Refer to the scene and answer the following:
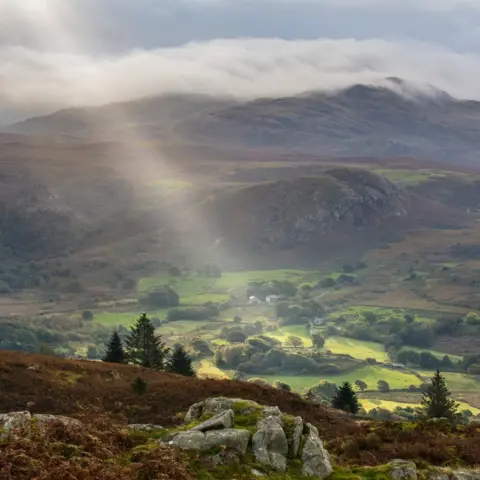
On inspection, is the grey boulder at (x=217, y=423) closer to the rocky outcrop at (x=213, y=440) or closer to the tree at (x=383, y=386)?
the rocky outcrop at (x=213, y=440)

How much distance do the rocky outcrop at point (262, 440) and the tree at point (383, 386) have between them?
127524 mm

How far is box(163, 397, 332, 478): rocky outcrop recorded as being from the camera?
19.2 meters

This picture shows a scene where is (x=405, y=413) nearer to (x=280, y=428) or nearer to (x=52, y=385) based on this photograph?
(x=52, y=385)

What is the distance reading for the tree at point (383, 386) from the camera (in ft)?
468

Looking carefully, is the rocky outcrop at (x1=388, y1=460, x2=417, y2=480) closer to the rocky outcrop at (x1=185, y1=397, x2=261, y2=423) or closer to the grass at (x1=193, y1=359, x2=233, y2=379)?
the rocky outcrop at (x1=185, y1=397, x2=261, y2=423)

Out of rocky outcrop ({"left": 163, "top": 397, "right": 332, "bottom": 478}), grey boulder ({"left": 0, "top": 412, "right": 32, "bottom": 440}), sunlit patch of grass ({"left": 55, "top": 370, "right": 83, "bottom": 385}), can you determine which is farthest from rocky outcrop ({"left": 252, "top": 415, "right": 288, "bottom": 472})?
sunlit patch of grass ({"left": 55, "top": 370, "right": 83, "bottom": 385})

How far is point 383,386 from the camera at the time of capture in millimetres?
144875

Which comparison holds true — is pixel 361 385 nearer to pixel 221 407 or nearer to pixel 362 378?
pixel 362 378

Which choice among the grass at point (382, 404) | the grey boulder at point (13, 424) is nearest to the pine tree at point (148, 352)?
the grey boulder at point (13, 424)

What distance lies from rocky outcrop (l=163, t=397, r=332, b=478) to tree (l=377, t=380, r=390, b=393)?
418 ft

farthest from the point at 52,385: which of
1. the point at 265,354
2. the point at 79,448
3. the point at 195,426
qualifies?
the point at 265,354

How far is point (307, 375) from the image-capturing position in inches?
6324

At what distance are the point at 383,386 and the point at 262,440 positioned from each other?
13183 centimetres

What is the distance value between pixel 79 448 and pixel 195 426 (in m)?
5.52
